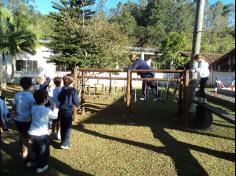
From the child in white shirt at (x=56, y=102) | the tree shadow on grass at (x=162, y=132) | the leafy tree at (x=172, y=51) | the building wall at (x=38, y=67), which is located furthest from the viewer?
the leafy tree at (x=172, y=51)

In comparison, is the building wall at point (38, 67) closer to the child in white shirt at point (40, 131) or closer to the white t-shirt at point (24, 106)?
the white t-shirt at point (24, 106)

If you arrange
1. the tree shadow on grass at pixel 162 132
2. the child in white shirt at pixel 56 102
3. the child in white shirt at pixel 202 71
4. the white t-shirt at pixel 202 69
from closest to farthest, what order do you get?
the tree shadow on grass at pixel 162 132
the child in white shirt at pixel 56 102
the child in white shirt at pixel 202 71
the white t-shirt at pixel 202 69

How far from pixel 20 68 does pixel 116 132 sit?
24.3 metres

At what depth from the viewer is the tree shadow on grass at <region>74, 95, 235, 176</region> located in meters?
6.47

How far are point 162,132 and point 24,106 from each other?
170 inches

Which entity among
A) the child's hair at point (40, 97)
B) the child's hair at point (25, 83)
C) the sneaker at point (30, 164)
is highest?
the child's hair at point (25, 83)

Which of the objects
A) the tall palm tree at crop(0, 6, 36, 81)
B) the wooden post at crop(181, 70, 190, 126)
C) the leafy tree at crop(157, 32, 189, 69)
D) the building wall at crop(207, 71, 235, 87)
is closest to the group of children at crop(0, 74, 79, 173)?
the building wall at crop(207, 71, 235, 87)

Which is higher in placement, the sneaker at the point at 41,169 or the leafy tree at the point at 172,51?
the leafy tree at the point at 172,51

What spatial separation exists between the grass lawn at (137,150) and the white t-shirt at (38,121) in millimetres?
717

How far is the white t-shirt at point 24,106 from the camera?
6.15 m

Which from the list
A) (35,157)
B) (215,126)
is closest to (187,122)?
(215,126)

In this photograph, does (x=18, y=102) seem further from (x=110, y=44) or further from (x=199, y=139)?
(x=110, y=44)

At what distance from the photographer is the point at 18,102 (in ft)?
20.3

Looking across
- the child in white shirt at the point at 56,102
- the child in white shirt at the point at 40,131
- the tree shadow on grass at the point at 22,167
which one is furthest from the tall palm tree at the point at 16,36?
the child in white shirt at the point at 40,131
